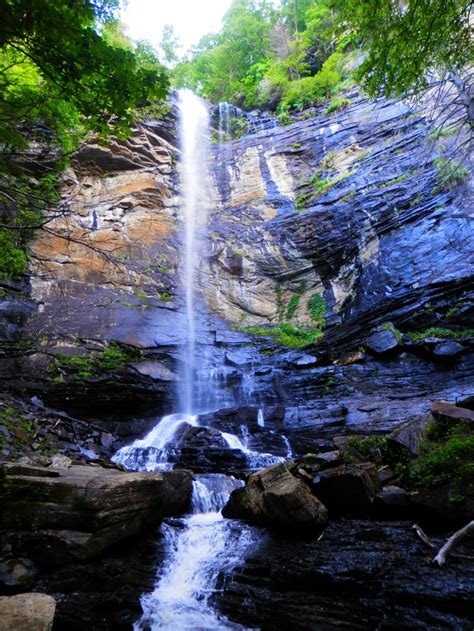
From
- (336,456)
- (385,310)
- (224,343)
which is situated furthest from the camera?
(224,343)

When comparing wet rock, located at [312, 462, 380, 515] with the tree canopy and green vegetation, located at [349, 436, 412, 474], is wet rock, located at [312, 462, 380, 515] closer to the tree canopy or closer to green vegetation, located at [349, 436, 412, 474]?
green vegetation, located at [349, 436, 412, 474]

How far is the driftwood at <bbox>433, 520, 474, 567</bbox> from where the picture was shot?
14.0 feet

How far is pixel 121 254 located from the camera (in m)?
16.3

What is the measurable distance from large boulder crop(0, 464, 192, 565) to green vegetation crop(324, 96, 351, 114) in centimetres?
2152

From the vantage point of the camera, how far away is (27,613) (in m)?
2.88

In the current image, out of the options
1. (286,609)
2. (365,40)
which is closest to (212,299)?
(365,40)

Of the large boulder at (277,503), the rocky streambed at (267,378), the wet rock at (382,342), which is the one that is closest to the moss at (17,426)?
the rocky streambed at (267,378)

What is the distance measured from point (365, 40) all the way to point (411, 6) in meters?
0.85

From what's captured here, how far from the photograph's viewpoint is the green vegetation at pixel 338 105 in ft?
67.9

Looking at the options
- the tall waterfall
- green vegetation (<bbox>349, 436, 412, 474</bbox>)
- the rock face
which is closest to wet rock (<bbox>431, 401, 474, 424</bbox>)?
green vegetation (<bbox>349, 436, 412, 474</bbox>)

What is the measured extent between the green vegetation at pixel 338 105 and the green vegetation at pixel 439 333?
14534 mm

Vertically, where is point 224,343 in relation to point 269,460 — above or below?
above

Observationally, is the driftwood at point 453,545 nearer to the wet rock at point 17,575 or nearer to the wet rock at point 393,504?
the wet rock at point 393,504

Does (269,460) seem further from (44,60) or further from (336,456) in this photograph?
(44,60)
